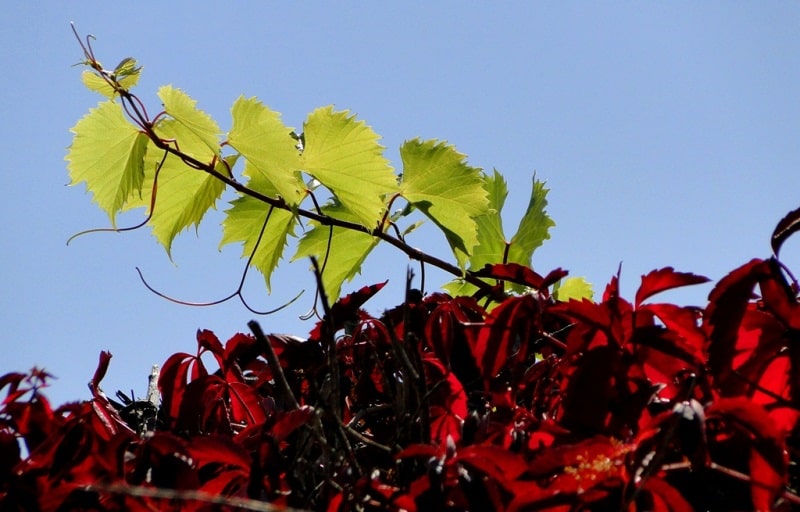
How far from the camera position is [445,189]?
1.31 meters

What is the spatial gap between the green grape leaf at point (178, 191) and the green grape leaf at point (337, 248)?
0.17 m

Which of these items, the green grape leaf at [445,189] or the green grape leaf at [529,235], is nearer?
the green grape leaf at [445,189]

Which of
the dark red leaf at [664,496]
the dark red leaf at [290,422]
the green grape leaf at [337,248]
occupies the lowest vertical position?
the dark red leaf at [664,496]

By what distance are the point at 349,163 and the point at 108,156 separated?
38 centimetres

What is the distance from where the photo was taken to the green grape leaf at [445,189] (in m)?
1.30

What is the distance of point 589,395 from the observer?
62 centimetres

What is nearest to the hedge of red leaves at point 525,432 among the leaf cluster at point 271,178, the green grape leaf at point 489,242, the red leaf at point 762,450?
the red leaf at point 762,450

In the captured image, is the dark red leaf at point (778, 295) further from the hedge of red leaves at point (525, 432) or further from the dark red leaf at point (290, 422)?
the dark red leaf at point (290, 422)

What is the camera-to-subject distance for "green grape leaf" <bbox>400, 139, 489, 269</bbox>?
130cm

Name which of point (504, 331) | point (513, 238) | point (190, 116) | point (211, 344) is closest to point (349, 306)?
point (211, 344)

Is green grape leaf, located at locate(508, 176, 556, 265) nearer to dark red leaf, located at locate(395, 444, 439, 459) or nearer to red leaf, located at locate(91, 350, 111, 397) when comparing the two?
red leaf, located at locate(91, 350, 111, 397)

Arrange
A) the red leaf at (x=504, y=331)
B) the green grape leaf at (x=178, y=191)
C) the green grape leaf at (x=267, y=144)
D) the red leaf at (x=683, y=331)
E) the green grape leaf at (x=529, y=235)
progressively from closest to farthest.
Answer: the red leaf at (x=683, y=331), the red leaf at (x=504, y=331), the green grape leaf at (x=267, y=144), the green grape leaf at (x=178, y=191), the green grape leaf at (x=529, y=235)

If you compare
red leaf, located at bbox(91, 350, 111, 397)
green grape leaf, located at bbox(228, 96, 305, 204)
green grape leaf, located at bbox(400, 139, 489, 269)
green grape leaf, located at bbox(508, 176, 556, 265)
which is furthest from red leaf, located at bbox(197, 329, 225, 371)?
Answer: green grape leaf, located at bbox(508, 176, 556, 265)

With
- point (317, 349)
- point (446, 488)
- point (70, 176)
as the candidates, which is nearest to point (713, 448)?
point (446, 488)
